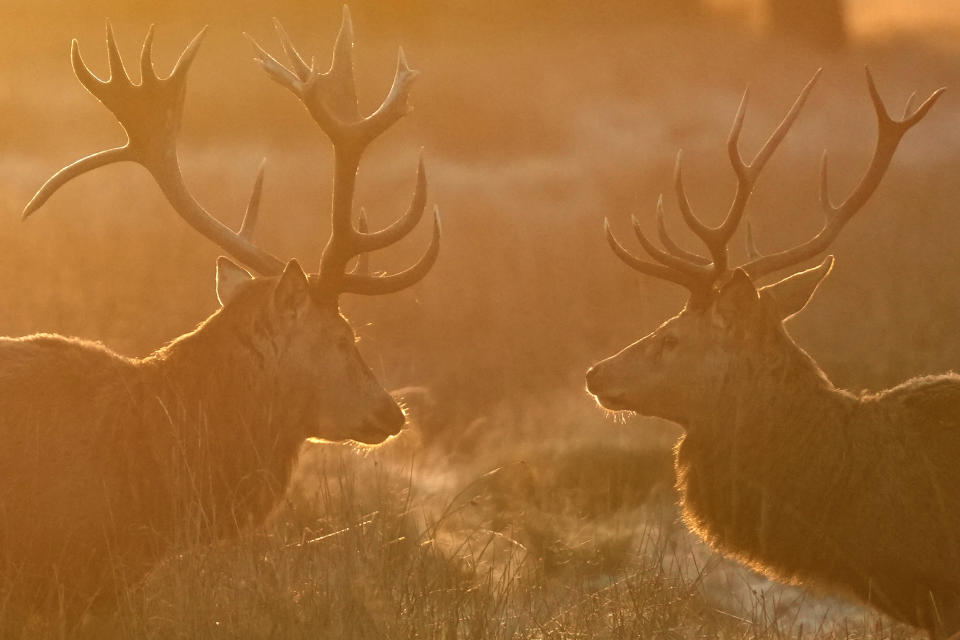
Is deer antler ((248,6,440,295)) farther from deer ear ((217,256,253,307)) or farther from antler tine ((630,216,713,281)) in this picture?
antler tine ((630,216,713,281))

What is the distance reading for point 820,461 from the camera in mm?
7141

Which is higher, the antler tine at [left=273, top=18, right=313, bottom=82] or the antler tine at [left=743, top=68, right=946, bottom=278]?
the antler tine at [left=273, top=18, right=313, bottom=82]

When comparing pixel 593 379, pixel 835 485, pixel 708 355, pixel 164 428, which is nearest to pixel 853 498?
pixel 835 485

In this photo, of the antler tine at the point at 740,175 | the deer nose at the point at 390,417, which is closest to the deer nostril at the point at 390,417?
the deer nose at the point at 390,417

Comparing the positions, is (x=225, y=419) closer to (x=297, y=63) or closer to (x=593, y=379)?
(x=593, y=379)

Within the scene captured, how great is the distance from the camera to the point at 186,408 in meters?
6.45

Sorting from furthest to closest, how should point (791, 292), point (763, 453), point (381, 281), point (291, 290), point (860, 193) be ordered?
point (860, 193) < point (791, 292) < point (763, 453) < point (381, 281) < point (291, 290)

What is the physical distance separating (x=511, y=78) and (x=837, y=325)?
940 cm

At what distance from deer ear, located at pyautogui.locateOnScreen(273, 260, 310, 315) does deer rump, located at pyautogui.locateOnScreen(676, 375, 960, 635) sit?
6.57 ft

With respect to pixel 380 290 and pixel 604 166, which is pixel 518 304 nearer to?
pixel 604 166

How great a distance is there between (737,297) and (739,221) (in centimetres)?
49

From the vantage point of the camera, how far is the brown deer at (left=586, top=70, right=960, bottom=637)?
6.89m

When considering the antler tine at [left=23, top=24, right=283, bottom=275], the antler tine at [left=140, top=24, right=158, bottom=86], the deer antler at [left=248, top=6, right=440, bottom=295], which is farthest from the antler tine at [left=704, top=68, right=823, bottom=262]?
the antler tine at [left=140, top=24, right=158, bottom=86]

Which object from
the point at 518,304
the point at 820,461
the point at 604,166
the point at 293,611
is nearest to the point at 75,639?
the point at 293,611
